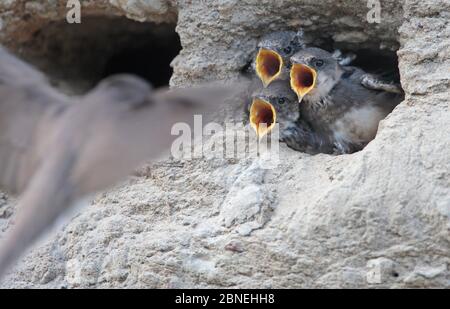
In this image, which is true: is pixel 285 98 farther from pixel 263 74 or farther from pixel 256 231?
pixel 256 231

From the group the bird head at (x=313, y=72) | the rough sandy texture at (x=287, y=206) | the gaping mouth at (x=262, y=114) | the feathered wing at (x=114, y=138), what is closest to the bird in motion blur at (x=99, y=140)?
the feathered wing at (x=114, y=138)

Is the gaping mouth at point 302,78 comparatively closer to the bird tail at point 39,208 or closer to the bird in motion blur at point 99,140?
the bird in motion blur at point 99,140

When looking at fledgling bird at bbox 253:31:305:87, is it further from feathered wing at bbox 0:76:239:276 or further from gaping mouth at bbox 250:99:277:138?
feathered wing at bbox 0:76:239:276

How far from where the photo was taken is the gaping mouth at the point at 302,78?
322 cm

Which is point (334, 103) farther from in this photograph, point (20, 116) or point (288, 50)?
point (20, 116)

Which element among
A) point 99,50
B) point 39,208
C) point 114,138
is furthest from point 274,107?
point 99,50

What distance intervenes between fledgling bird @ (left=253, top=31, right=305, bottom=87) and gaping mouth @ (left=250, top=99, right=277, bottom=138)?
0.32 ft

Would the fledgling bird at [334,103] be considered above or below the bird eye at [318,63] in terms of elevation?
below

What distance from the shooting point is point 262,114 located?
126 inches

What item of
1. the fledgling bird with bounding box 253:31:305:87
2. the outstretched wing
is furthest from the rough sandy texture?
the outstretched wing

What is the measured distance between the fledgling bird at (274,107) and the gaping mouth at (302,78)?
0.18 feet

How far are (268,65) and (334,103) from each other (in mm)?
265

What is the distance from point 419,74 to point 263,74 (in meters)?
0.57
